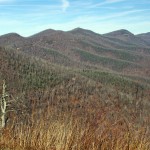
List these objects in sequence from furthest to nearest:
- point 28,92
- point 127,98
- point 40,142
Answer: point 127,98, point 28,92, point 40,142

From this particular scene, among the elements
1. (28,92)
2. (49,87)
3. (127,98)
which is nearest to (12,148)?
(28,92)

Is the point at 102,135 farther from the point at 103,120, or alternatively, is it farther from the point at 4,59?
the point at 4,59

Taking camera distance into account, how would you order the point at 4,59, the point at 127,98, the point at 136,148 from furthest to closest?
1. the point at 4,59
2. the point at 127,98
3. the point at 136,148

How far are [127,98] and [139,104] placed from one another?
870 cm

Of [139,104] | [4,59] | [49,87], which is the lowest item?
[139,104]

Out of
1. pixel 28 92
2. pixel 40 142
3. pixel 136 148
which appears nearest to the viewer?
pixel 136 148

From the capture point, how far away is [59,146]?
7574 millimetres

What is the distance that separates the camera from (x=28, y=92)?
146 m

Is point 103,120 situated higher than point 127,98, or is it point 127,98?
point 103,120

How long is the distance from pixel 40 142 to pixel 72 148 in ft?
2.68

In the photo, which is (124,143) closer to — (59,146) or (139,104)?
(59,146)

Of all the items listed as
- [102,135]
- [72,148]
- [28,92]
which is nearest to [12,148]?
[72,148]

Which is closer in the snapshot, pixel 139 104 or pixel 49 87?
pixel 49 87

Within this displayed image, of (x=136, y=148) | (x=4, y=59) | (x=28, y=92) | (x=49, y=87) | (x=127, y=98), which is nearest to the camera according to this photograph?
(x=136, y=148)
